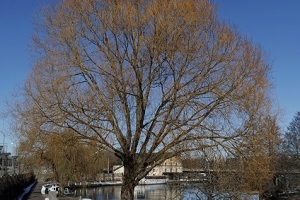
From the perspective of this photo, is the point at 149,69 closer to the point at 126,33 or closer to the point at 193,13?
the point at 126,33

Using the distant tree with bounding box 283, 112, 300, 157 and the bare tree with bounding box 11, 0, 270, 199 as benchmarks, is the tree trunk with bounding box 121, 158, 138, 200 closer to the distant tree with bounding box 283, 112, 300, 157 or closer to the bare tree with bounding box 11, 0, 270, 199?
the bare tree with bounding box 11, 0, 270, 199

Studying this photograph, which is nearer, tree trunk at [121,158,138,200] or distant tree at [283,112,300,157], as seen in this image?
tree trunk at [121,158,138,200]

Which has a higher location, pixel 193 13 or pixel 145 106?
pixel 193 13

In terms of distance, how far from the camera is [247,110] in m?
12.6

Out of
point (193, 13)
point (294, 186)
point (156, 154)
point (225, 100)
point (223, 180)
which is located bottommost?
point (294, 186)

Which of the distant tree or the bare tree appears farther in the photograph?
the distant tree

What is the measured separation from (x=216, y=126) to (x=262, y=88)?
2018 mm

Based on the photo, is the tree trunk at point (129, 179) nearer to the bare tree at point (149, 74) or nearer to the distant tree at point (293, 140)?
the bare tree at point (149, 74)

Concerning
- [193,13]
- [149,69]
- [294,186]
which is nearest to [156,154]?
[149,69]

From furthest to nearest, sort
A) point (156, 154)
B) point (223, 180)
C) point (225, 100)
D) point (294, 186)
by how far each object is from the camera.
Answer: point (294, 186), point (223, 180), point (156, 154), point (225, 100)

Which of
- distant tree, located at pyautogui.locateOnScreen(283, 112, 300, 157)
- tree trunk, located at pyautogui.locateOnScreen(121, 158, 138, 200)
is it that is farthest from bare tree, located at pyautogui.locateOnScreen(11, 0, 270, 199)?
distant tree, located at pyautogui.locateOnScreen(283, 112, 300, 157)

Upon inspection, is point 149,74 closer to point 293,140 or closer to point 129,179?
point 129,179

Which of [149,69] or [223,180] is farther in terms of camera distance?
[223,180]

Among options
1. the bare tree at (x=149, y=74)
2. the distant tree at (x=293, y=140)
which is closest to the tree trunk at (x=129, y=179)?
the bare tree at (x=149, y=74)
